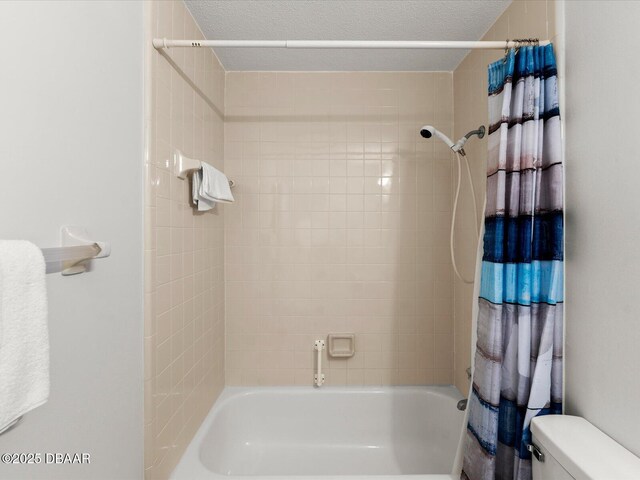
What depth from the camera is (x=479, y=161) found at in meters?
1.70

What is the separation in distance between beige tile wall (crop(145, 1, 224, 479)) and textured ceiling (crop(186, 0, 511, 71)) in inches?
6.3

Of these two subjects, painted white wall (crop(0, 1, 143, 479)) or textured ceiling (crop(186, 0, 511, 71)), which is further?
textured ceiling (crop(186, 0, 511, 71))

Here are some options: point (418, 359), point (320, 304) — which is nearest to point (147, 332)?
point (320, 304)

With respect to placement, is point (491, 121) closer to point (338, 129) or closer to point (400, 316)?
point (338, 129)

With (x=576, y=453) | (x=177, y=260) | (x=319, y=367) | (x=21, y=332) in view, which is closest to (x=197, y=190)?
(x=177, y=260)

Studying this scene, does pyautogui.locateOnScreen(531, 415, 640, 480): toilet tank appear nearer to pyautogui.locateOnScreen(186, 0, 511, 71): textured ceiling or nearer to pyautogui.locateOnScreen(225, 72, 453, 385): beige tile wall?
pyautogui.locateOnScreen(225, 72, 453, 385): beige tile wall

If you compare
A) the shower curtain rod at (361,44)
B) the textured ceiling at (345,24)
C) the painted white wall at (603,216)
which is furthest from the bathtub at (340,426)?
the textured ceiling at (345,24)

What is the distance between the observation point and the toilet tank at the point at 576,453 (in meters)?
0.81

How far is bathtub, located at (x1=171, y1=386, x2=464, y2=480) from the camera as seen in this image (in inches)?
74.6

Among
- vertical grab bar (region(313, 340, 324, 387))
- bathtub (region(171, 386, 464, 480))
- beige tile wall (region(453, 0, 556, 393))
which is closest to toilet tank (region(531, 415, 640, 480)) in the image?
beige tile wall (region(453, 0, 556, 393))

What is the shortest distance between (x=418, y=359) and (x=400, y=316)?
0.95 feet

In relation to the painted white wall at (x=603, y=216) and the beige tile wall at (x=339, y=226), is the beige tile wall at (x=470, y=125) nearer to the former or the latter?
the beige tile wall at (x=339, y=226)

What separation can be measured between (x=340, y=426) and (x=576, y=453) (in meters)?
1.38

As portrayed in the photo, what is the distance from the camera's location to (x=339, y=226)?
2.04 m
